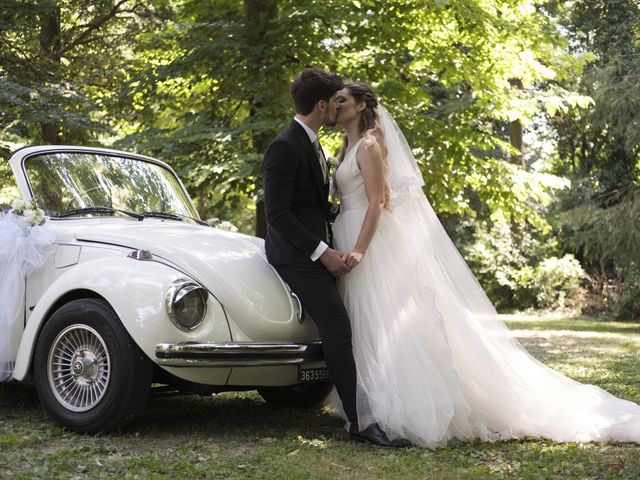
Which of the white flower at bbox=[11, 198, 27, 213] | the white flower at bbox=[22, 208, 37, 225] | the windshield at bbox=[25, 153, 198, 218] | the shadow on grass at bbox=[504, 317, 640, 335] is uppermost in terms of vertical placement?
the windshield at bbox=[25, 153, 198, 218]

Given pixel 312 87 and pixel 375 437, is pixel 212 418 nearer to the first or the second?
pixel 375 437

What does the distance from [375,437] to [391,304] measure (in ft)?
2.84

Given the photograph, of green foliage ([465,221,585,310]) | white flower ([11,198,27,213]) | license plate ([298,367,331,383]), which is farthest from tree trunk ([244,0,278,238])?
green foliage ([465,221,585,310])

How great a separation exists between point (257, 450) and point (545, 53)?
427 inches

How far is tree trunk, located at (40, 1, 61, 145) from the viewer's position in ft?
39.0

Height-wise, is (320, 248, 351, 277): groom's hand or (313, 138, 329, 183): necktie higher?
(313, 138, 329, 183): necktie

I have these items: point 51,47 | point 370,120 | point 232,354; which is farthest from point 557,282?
point 232,354

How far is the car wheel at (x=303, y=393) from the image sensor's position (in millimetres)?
6164

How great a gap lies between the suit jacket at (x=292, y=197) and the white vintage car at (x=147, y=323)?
23 cm

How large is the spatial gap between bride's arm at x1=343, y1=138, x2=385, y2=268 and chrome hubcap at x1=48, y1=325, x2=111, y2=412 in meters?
1.68

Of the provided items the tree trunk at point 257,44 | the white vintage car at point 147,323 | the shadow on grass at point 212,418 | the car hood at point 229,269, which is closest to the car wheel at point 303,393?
the shadow on grass at point 212,418

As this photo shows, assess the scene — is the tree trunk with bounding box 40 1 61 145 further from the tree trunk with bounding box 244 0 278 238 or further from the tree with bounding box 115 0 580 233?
the tree trunk with bounding box 244 0 278 238

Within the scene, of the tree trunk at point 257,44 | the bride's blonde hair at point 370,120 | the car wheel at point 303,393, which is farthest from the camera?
the tree trunk at point 257,44

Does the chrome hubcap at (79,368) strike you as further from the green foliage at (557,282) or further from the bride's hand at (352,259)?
the green foliage at (557,282)
